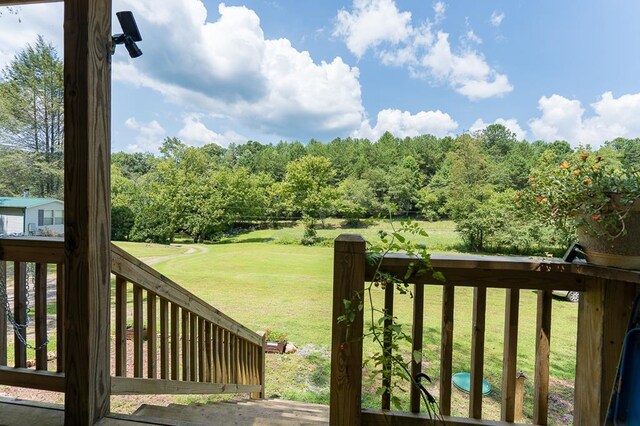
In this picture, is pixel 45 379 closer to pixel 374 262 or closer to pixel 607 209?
pixel 374 262

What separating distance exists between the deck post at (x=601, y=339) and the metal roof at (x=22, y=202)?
2.48 m

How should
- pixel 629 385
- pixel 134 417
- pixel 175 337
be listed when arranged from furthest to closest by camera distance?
pixel 175 337 < pixel 134 417 < pixel 629 385

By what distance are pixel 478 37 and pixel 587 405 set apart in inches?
291

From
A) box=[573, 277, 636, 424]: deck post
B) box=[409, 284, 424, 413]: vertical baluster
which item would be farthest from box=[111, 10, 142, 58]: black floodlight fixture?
box=[573, 277, 636, 424]: deck post

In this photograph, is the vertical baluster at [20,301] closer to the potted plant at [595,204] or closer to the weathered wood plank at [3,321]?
the weathered wood plank at [3,321]

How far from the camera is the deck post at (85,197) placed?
36.2 inches

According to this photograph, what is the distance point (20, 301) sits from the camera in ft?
4.09

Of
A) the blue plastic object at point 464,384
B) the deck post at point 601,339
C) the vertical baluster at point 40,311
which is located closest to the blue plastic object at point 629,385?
the deck post at point 601,339

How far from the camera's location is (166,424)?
1.02 meters

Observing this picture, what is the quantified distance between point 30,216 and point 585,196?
263 cm

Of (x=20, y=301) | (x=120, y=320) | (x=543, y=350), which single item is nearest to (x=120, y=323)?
(x=120, y=320)

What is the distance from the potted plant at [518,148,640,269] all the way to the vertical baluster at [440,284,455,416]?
0.44 m

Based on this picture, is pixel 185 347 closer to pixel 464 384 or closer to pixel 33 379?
pixel 33 379

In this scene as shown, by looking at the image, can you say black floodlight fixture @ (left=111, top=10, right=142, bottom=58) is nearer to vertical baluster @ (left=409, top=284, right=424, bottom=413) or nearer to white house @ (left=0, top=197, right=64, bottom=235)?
white house @ (left=0, top=197, right=64, bottom=235)
